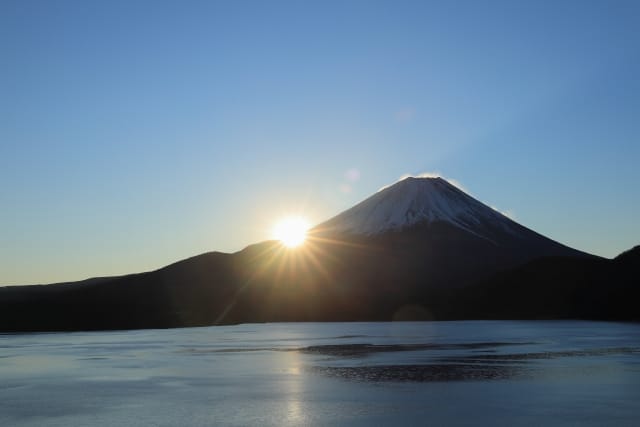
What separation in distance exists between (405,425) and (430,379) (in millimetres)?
13589

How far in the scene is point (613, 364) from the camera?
144 ft

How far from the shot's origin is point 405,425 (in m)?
24.4

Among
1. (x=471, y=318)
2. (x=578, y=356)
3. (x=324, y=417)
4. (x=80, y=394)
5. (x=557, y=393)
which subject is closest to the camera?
(x=324, y=417)

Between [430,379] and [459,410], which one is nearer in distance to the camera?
[459,410]

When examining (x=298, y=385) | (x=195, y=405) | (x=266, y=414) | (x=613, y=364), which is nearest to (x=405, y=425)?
(x=266, y=414)

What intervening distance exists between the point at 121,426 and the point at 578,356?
36354mm

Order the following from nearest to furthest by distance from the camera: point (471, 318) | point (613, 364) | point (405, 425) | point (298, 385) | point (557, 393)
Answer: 1. point (405, 425)
2. point (557, 393)
3. point (298, 385)
4. point (613, 364)
5. point (471, 318)

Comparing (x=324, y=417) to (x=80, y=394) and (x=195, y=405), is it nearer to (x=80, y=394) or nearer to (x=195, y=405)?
(x=195, y=405)

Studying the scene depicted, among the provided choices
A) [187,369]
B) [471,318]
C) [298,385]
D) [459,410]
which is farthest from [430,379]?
[471,318]

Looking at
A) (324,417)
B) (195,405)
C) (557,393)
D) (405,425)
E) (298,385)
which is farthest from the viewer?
(298,385)

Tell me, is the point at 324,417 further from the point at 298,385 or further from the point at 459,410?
the point at 298,385

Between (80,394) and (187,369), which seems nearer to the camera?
(80,394)

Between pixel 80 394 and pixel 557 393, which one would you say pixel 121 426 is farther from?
pixel 557 393

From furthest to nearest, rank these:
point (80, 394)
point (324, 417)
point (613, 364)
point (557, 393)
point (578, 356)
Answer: point (578, 356)
point (613, 364)
point (80, 394)
point (557, 393)
point (324, 417)
